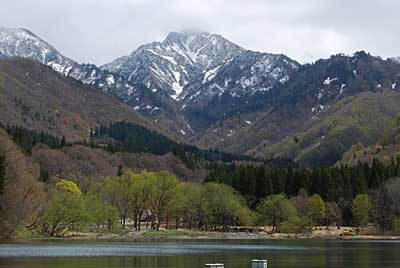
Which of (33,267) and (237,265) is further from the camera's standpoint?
(237,265)

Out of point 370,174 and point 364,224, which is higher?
point 370,174

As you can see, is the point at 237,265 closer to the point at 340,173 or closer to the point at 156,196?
the point at 156,196

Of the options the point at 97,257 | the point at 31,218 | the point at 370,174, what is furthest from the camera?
the point at 370,174

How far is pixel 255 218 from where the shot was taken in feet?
580

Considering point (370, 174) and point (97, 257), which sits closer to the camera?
point (97, 257)

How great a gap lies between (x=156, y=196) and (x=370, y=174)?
6287 centimetres

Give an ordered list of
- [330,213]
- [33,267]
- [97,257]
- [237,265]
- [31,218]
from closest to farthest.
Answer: [33,267] → [237,265] → [97,257] → [31,218] → [330,213]

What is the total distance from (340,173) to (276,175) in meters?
17.6

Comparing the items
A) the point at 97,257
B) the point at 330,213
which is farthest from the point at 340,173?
the point at 97,257

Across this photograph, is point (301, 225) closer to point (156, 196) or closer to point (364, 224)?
point (364, 224)

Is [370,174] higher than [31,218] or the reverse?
higher

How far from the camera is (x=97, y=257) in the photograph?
259 ft

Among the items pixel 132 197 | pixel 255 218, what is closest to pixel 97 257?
pixel 132 197

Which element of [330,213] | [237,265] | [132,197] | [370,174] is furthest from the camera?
[370,174]
